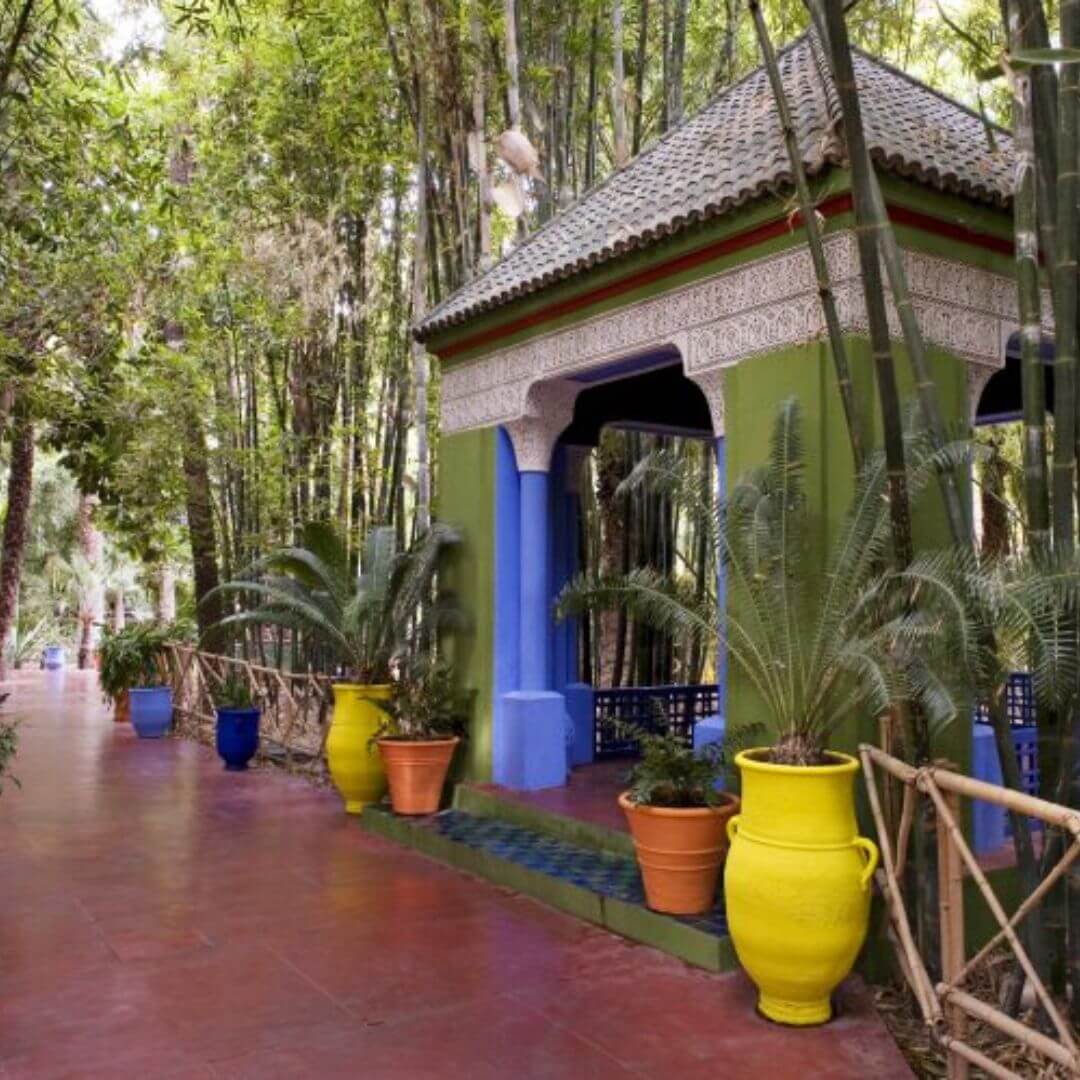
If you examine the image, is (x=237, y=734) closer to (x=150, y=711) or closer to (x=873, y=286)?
(x=150, y=711)

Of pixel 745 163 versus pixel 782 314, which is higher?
pixel 745 163

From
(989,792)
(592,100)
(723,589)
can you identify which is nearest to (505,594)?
(723,589)

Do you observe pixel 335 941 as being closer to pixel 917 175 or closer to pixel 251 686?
pixel 917 175

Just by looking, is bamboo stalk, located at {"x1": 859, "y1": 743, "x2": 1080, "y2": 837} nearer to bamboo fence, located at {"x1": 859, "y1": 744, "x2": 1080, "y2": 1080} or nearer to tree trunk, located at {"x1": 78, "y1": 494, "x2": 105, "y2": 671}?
bamboo fence, located at {"x1": 859, "y1": 744, "x2": 1080, "y2": 1080}

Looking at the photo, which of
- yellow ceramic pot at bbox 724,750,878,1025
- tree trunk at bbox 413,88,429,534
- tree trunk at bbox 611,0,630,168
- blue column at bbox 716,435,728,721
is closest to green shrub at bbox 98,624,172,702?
tree trunk at bbox 413,88,429,534

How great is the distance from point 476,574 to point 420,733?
1087mm

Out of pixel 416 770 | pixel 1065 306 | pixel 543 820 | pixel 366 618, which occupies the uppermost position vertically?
pixel 1065 306

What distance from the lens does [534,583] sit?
21.5 feet

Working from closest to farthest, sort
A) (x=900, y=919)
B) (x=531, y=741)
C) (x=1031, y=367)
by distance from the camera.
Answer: (x=1031, y=367), (x=900, y=919), (x=531, y=741)

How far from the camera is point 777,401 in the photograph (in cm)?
469

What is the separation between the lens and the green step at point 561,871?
4.33 meters

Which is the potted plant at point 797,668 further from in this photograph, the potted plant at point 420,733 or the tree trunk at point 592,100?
the tree trunk at point 592,100

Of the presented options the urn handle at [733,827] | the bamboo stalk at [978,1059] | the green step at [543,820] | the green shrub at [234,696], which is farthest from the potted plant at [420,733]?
the bamboo stalk at [978,1059]

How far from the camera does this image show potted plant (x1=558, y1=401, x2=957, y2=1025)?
3.65 m
